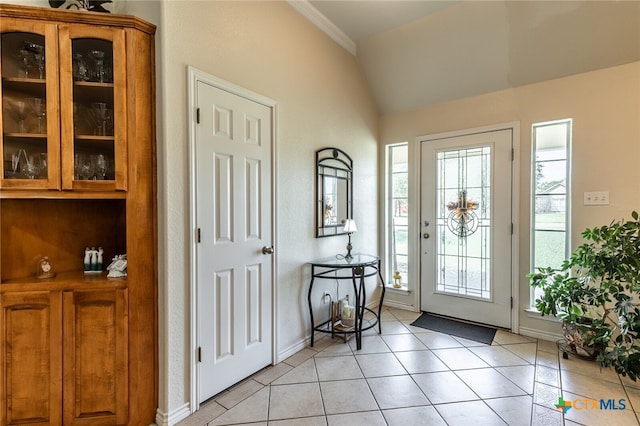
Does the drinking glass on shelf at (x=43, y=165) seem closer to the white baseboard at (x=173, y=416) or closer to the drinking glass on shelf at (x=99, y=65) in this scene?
the drinking glass on shelf at (x=99, y=65)

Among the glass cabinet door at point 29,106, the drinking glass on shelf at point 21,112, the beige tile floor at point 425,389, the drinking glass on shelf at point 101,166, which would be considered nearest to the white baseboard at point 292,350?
the beige tile floor at point 425,389

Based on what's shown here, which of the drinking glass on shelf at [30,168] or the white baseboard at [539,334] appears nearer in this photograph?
the drinking glass on shelf at [30,168]

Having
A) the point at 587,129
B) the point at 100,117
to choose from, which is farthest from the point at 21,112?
the point at 587,129

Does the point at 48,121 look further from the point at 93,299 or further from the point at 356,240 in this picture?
the point at 356,240

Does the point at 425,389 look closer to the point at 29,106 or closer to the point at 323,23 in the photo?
the point at 29,106

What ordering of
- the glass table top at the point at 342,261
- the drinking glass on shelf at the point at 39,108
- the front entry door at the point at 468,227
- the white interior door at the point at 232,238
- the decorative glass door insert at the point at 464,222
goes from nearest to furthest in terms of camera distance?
the drinking glass on shelf at the point at 39,108, the white interior door at the point at 232,238, the glass table top at the point at 342,261, the front entry door at the point at 468,227, the decorative glass door insert at the point at 464,222

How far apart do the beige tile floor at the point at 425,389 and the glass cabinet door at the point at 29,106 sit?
5.39 ft

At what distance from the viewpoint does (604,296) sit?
2250 millimetres

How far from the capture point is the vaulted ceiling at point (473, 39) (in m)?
2.41

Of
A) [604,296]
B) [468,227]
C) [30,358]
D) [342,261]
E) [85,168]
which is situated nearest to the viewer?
[30,358]

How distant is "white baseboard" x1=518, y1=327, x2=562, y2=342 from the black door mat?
0.25 meters

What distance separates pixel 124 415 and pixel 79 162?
1.45 meters

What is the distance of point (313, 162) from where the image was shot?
284 cm

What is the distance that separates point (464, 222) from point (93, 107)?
3364 millimetres
